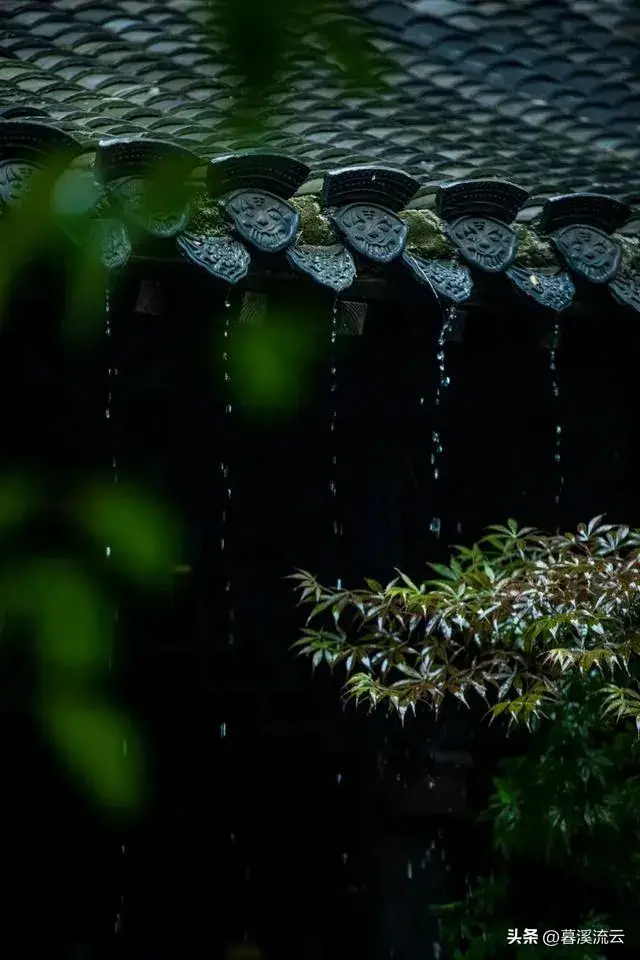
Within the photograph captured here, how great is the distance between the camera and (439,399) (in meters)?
5.00

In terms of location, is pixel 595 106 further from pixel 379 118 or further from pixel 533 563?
pixel 533 563

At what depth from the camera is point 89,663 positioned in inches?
44.8

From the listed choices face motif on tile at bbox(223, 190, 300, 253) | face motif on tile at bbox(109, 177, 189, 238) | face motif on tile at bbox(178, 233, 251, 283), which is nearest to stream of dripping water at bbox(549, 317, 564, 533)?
face motif on tile at bbox(223, 190, 300, 253)

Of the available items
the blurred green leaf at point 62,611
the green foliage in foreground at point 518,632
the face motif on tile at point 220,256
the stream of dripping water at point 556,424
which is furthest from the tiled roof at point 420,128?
the blurred green leaf at point 62,611

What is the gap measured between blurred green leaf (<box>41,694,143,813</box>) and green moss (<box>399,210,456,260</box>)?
333cm

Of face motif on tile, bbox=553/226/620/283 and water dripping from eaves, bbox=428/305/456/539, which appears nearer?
face motif on tile, bbox=553/226/620/283

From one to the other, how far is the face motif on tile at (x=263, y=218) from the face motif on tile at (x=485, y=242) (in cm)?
60

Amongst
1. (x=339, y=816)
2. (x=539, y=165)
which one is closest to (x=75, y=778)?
(x=339, y=816)

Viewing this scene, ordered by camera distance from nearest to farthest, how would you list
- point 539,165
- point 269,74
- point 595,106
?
point 269,74
point 539,165
point 595,106

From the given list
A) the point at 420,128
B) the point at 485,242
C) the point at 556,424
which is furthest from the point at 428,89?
the point at 485,242

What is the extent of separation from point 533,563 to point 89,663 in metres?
3.29

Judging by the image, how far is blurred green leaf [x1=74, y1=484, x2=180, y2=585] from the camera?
1135 mm

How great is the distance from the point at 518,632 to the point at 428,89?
125 inches

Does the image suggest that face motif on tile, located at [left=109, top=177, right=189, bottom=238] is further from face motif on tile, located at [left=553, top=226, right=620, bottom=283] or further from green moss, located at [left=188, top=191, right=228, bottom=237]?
face motif on tile, located at [left=553, top=226, right=620, bottom=283]
